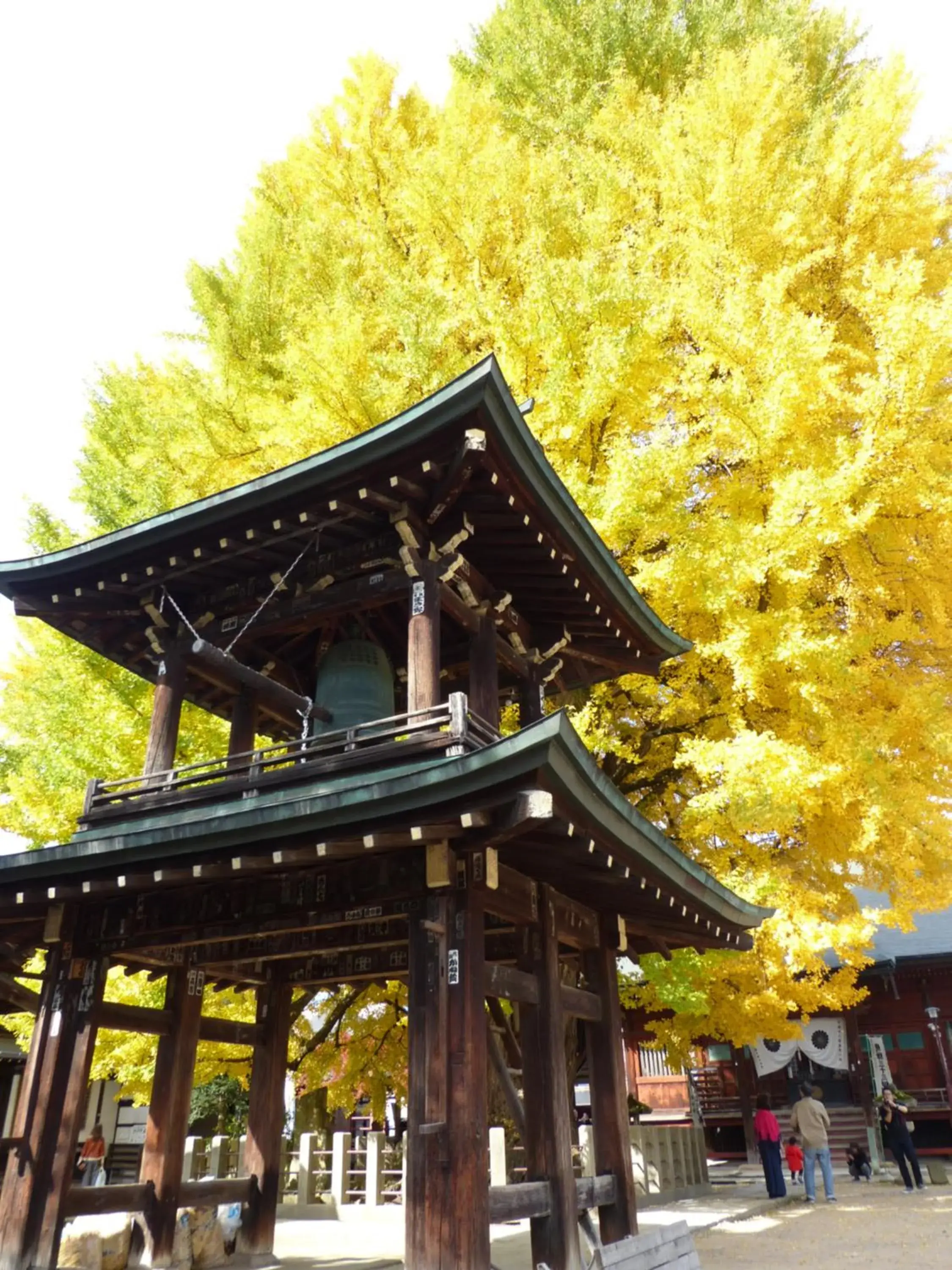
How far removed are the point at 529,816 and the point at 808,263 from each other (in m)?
10.2

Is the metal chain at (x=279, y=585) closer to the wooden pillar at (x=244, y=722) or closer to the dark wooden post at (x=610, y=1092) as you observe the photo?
the wooden pillar at (x=244, y=722)

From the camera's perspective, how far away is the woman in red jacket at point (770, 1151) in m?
13.3

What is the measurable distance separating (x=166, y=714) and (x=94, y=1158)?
10.8 meters

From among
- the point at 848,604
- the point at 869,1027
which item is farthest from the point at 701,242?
the point at 869,1027

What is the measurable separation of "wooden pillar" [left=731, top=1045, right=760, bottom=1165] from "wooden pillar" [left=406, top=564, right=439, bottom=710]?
19.1 metres

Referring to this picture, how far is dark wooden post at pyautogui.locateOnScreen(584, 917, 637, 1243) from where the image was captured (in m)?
7.64

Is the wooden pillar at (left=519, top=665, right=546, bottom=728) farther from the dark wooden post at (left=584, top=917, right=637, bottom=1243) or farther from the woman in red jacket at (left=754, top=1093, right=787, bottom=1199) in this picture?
the woman in red jacket at (left=754, top=1093, right=787, bottom=1199)

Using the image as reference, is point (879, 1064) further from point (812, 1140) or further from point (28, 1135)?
point (28, 1135)

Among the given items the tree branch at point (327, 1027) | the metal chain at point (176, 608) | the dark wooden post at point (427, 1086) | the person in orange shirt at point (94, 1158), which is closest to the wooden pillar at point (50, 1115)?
the metal chain at point (176, 608)

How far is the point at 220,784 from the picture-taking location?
717 cm

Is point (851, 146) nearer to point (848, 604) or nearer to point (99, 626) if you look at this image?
point (848, 604)

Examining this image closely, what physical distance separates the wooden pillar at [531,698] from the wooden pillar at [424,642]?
2001mm

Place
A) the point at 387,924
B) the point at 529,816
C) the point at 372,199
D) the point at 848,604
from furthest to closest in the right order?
1. the point at 372,199
2. the point at 848,604
3. the point at 387,924
4. the point at 529,816

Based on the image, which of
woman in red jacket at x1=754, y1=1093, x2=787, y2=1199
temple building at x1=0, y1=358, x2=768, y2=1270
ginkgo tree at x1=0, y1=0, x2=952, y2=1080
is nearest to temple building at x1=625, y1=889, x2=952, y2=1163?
woman in red jacket at x1=754, y1=1093, x2=787, y2=1199
